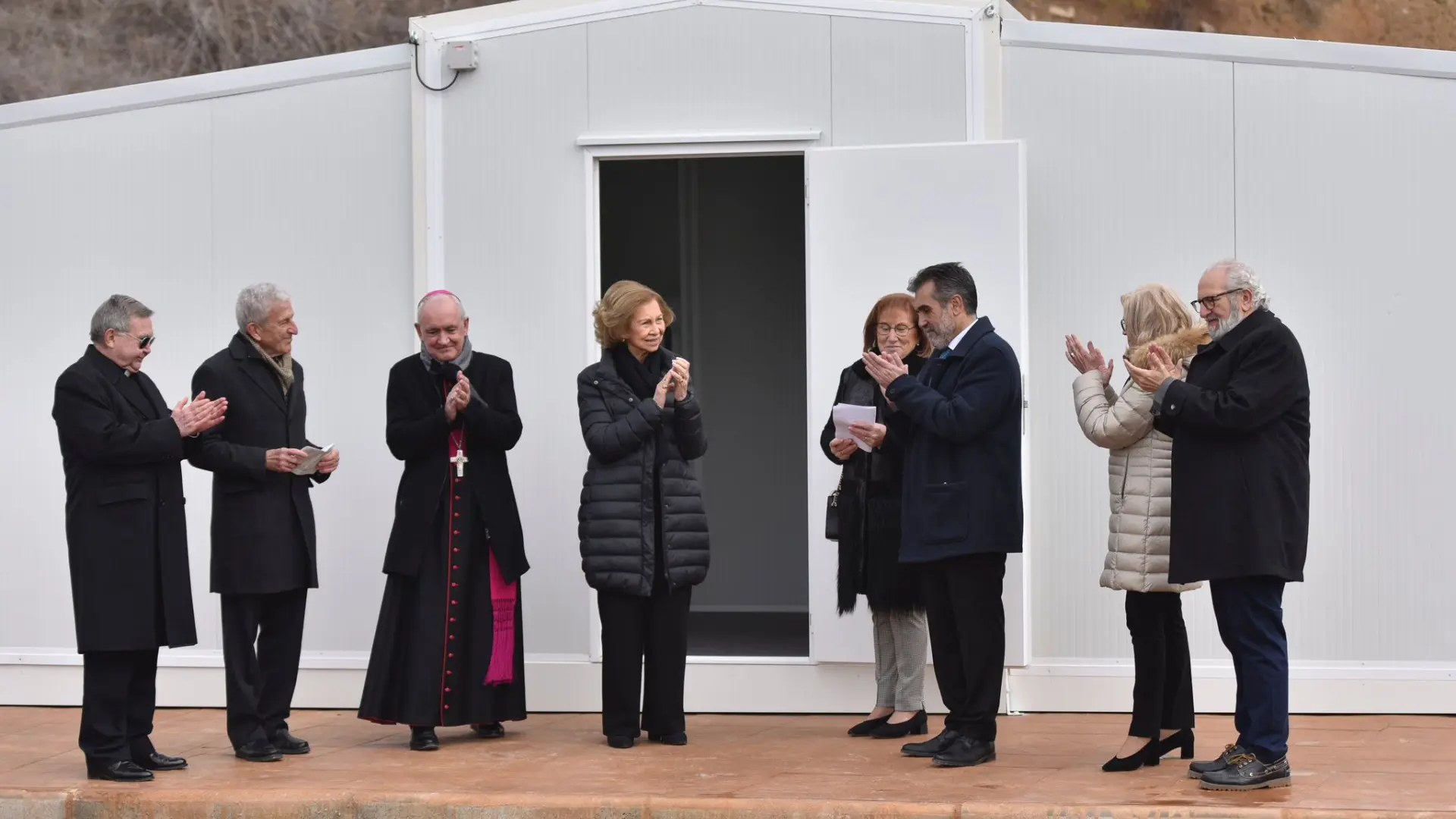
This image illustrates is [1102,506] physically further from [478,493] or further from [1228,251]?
[478,493]

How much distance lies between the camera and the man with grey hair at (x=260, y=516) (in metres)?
5.92

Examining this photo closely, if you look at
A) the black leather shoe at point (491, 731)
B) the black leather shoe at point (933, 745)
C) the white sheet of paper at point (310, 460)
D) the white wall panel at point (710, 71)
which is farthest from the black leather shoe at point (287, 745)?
the white wall panel at point (710, 71)

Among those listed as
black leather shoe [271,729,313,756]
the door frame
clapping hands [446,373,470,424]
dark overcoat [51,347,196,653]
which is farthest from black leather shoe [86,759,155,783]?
the door frame

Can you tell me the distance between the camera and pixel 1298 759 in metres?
5.64

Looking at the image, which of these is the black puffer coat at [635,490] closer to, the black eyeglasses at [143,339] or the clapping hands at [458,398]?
the clapping hands at [458,398]

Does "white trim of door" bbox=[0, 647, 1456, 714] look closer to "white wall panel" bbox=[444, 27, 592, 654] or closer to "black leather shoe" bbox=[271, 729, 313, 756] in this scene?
"white wall panel" bbox=[444, 27, 592, 654]

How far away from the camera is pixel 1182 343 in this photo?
17.4ft

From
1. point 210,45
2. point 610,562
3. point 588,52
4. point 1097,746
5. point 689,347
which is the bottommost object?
point 1097,746

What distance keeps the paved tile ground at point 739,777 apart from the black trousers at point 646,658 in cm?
12

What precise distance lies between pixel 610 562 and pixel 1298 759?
8.09ft

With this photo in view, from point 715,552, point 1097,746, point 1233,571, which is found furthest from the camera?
point 715,552

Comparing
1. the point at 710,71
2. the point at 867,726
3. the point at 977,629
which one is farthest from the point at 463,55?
the point at 977,629

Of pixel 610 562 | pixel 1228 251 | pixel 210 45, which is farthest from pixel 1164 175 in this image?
pixel 210 45

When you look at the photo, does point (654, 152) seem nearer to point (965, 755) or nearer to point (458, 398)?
point (458, 398)
